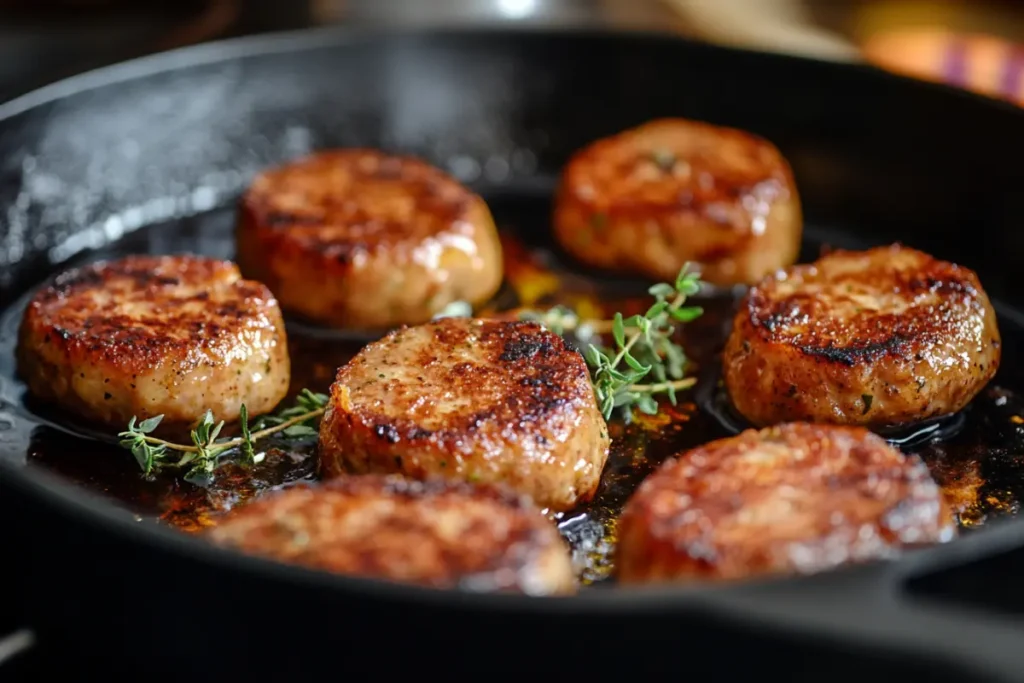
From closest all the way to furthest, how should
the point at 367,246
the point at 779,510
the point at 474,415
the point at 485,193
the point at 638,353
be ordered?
the point at 779,510
the point at 474,415
the point at 638,353
the point at 367,246
the point at 485,193

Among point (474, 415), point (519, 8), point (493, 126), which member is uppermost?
point (519, 8)

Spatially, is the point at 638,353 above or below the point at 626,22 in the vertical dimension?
below

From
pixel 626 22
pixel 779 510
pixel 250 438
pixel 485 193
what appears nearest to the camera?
pixel 779 510

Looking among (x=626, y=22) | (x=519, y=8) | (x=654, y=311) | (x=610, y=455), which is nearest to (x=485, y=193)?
(x=519, y=8)

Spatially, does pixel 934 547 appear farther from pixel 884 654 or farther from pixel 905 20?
pixel 905 20

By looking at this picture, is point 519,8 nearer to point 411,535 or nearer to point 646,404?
point 646,404

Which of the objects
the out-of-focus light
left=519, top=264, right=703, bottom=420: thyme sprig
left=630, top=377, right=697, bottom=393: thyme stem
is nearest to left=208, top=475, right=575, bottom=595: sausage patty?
left=519, top=264, right=703, bottom=420: thyme sprig

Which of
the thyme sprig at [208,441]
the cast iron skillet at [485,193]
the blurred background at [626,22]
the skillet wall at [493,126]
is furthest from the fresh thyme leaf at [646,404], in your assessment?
the blurred background at [626,22]
